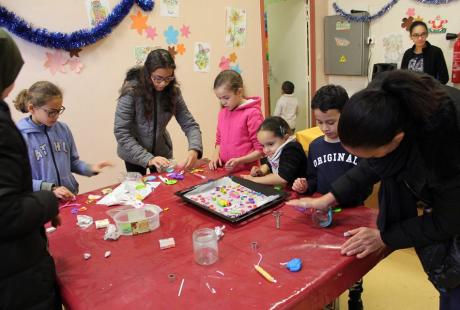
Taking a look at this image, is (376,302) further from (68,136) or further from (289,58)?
(289,58)

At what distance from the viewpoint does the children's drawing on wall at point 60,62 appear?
9.77 feet

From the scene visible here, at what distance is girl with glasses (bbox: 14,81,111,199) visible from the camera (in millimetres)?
1888

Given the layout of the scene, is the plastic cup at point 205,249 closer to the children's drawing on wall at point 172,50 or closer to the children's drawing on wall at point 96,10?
the children's drawing on wall at point 96,10

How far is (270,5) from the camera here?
5.64 meters

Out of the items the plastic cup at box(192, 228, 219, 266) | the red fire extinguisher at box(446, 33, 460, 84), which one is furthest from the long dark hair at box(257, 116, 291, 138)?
the red fire extinguisher at box(446, 33, 460, 84)

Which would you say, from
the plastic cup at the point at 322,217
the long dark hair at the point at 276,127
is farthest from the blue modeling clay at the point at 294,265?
the long dark hair at the point at 276,127

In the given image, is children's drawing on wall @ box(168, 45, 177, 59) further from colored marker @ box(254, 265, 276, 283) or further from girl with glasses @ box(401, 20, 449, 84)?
colored marker @ box(254, 265, 276, 283)

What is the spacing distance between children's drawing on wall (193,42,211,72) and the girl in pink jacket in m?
1.65

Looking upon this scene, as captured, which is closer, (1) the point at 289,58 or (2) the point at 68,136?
(2) the point at 68,136

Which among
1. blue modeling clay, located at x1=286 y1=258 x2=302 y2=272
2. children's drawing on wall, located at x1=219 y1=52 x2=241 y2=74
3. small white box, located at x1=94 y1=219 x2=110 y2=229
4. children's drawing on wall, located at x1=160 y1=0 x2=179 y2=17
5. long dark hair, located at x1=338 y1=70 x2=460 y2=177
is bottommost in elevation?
blue modeling clay, located at x1=286 y1=258 x2=302 y2=272

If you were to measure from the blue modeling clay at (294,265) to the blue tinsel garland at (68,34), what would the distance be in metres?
2.70

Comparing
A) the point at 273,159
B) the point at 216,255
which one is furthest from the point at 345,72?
the point at 216,255

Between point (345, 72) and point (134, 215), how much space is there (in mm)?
4344

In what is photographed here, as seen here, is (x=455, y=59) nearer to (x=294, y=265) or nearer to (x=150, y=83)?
(x=150, y=83)
